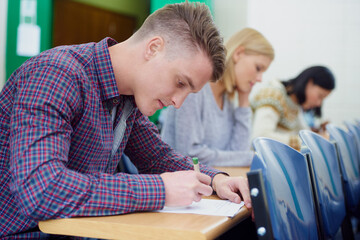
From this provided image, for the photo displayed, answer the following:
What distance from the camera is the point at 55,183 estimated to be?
3.24 feet

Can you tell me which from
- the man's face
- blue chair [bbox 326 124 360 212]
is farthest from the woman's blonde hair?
the man's face

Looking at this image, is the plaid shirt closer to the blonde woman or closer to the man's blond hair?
the man's blond hair

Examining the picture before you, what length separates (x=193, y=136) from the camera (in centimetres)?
223

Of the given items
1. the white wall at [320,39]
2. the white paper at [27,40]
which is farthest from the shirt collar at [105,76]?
the white wall at [320,39]

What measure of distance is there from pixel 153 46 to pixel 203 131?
43.1 inches

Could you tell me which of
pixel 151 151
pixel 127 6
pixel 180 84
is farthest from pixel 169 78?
pixel 127 6

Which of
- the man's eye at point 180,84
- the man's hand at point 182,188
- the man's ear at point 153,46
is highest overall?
the man's ear at point 153,46

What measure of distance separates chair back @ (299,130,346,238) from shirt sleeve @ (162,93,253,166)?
0.58 m

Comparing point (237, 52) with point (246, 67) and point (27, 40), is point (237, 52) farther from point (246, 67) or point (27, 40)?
point (27, 40)

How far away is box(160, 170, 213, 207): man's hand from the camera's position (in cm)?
110

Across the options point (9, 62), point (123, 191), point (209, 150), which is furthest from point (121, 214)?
point (9, 62)

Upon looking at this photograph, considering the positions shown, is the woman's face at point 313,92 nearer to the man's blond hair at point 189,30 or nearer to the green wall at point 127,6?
the man's blond hair at point 189,30

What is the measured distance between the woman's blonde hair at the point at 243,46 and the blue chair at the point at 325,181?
85 centimetres

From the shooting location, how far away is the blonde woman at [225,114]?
223cm
